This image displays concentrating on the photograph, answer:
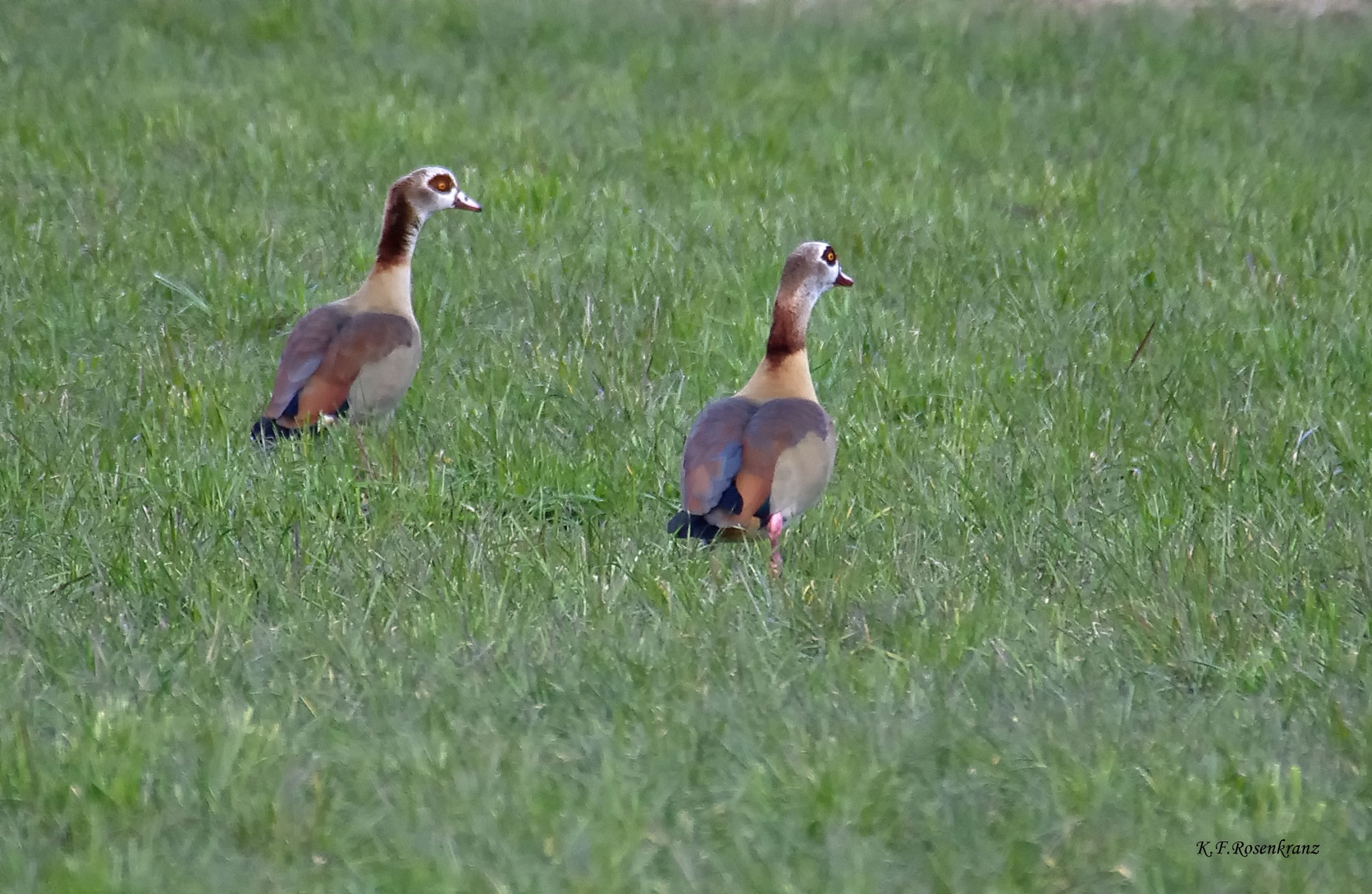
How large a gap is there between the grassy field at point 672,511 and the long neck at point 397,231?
1.40 feet

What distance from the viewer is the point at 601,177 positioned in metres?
9.91

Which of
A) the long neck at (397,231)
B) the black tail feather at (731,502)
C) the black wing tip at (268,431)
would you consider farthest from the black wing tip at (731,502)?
the long neck at (397,231)

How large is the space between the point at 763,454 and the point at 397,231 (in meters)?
2.49

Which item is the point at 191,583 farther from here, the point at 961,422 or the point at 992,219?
the point at 992,219

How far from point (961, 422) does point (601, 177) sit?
4355 millimetres

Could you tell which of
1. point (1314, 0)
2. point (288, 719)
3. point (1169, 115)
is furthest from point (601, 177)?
point (1314, 0)

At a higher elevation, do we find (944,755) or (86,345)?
(944,755)

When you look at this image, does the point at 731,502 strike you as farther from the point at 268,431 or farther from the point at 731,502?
the point at 268,431

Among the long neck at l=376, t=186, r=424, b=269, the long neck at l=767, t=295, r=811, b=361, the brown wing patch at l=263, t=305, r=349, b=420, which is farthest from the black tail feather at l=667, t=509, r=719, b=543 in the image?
the long neck at l=376, t=186, r=424, b=269

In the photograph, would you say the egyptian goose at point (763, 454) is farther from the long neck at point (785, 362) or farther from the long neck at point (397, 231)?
the long neck at point (397, 231)

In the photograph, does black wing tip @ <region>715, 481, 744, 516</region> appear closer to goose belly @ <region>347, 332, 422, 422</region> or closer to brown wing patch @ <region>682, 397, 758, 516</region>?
brown wing patch @ <region>682, 397, 758, 516</region>

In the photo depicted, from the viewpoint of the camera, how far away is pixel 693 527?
15.9ft

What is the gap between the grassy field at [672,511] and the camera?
3277 millimetres

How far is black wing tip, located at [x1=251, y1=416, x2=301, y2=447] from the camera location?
580 centimetres
